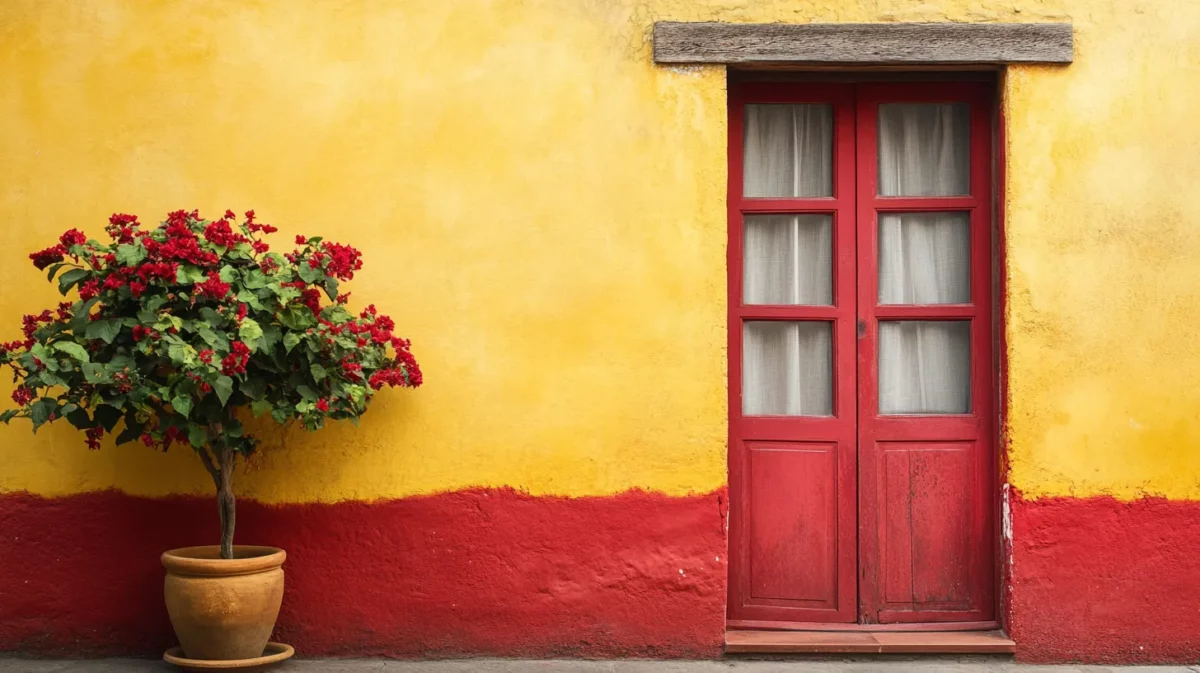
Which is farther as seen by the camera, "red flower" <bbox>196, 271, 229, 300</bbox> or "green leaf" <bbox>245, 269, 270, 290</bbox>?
"green leaf" <bbox>245, 269, 270, 290</bbox>

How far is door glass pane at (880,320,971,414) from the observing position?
5.50 metres

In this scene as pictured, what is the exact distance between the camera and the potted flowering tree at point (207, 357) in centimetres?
450

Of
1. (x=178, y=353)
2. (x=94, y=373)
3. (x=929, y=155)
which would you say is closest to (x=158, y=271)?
(x=178, y=353)

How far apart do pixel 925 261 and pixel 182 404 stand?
3363mm

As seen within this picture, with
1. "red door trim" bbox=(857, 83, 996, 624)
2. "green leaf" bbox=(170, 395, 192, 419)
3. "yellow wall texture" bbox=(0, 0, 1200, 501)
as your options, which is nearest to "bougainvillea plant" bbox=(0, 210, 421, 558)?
"green leaf" bbox=(170, 395, 192, 419)

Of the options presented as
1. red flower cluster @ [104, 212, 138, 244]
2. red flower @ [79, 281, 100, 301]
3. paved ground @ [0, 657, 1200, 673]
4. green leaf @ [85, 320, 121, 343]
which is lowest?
paved ground @ [0, 657, 1200, 673]

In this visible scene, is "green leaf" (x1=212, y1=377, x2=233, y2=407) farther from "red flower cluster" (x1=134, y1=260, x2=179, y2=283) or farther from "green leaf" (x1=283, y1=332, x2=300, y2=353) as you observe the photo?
"red flower cluster" (x1=134, y1=260, x2=179, y2=283)

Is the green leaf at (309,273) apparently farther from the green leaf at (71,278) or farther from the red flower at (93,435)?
the red flower at (93,435)

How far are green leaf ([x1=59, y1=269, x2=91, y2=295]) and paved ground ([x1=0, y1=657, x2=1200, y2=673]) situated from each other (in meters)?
1.66

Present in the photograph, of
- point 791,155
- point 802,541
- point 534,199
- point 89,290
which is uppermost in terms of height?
point 791,155

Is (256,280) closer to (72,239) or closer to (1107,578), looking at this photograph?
(72,239)

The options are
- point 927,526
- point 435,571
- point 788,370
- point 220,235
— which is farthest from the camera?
point 788,370

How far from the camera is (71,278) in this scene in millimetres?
4656

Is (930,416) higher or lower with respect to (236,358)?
lower
